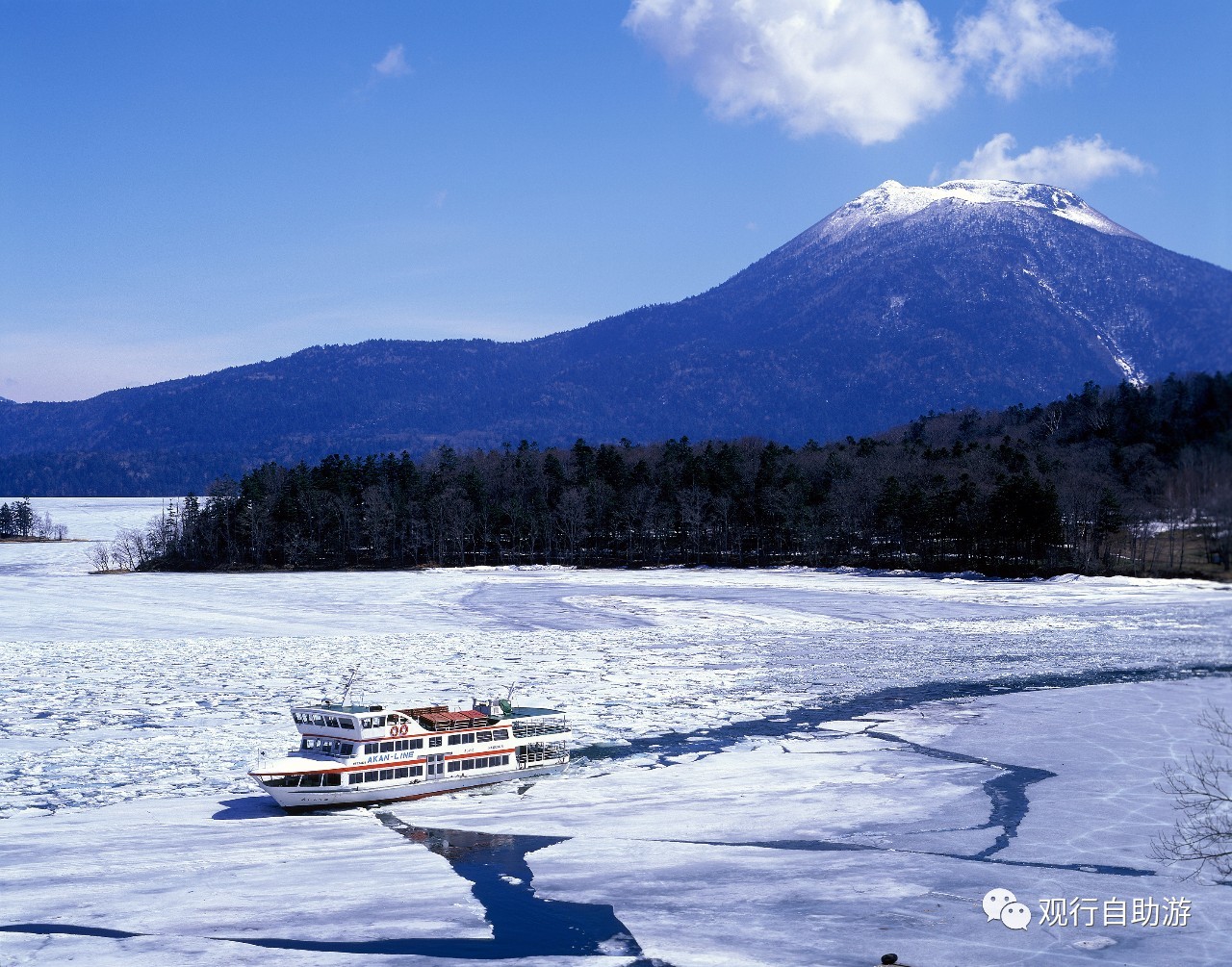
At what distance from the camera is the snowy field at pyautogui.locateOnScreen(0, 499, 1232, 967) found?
14.9m

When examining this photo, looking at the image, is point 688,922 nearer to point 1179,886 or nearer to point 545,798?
point 1179,886

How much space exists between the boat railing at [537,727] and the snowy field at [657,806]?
1.22 m

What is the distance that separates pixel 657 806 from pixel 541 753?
6002 millimetres

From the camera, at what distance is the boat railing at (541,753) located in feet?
89.8

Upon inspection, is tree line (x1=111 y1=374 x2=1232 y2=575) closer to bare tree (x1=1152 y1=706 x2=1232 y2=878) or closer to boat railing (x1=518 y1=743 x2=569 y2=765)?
boat railing (x1=518 y1=743 x2=569 y2=765)

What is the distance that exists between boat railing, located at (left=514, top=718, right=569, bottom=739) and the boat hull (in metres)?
0.97

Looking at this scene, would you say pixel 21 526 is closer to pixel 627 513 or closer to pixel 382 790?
pixel 627 513

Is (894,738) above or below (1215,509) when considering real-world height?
below

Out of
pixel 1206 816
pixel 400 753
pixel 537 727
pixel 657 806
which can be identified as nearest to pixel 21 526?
pixel 537 727

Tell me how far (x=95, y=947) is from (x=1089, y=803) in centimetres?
1762

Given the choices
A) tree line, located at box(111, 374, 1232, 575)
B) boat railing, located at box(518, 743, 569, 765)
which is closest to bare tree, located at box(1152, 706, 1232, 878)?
boat railing, located at box(518, 743, 569, 765)

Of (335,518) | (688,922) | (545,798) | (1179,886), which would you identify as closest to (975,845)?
(1179,886)

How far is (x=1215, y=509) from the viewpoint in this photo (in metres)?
9.58

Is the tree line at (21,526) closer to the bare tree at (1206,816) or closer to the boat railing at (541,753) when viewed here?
the boat railing at (541,753)
